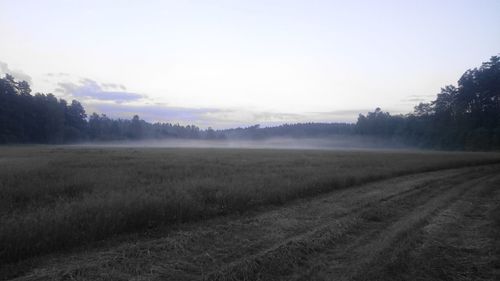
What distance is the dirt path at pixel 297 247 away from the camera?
5.86m

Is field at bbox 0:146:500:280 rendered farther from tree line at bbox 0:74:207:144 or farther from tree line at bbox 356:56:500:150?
tree line at bbox 356:56:500:150

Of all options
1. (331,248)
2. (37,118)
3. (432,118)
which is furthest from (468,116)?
(37,118)

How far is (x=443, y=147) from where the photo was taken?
101m

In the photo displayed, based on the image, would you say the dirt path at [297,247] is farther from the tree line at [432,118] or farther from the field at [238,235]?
the tree line at [432,118]

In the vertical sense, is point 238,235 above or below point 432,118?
below

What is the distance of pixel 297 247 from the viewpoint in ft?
23.7

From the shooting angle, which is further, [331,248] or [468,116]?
[468,116]

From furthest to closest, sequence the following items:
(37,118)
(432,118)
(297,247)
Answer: (432,118) < (37,118) < (297,247)

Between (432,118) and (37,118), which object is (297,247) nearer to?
(37,118)

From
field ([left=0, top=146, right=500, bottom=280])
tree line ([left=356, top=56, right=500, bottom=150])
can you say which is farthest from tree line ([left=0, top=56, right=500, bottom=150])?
field ([left=0, top=146, right=500, bottom=280])

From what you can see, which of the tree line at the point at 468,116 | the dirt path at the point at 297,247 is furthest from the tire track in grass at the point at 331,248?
the tree line at the point at 468,116

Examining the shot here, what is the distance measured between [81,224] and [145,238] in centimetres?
153

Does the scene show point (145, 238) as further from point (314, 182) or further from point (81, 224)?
point (314, 182)

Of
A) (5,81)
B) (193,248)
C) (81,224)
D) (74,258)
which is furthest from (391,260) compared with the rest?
(5,81)
